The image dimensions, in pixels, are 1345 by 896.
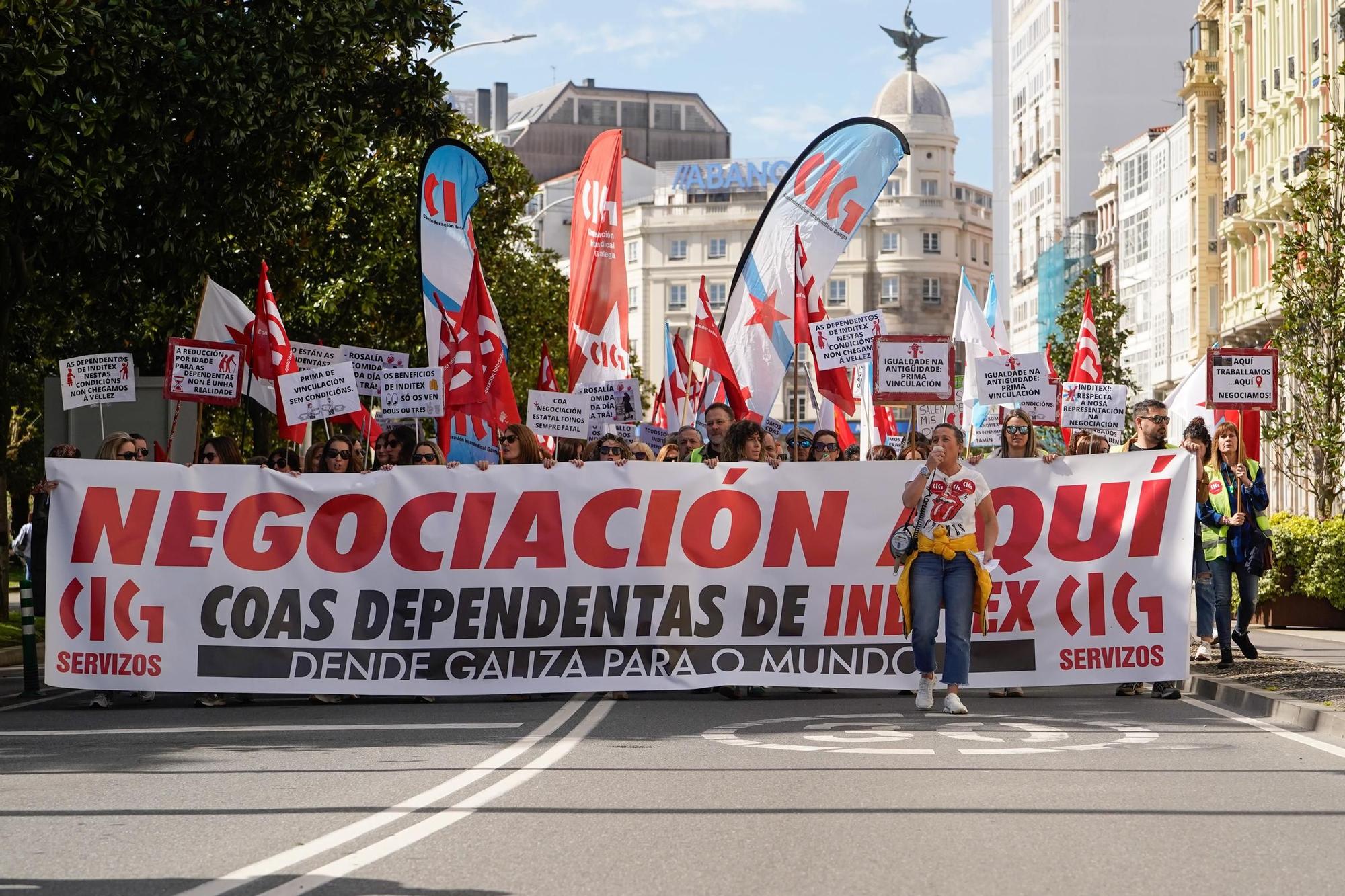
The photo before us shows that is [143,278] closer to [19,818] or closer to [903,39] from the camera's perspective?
[19,818]

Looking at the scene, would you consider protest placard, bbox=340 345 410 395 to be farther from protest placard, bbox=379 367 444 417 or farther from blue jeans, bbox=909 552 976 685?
blue jeans, bbox=909 552 976 685

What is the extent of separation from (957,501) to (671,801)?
4378mm

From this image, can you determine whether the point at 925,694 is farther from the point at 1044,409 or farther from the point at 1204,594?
the point at 1044,409

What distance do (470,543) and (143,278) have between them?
303 inches

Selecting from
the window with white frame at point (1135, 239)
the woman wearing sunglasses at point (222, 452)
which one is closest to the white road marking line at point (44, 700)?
the woman wearing sunglasses at point (222, 452)

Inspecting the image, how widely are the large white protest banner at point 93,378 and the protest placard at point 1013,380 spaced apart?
710 cm

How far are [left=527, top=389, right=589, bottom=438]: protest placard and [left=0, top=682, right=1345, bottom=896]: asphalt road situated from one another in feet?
12.7

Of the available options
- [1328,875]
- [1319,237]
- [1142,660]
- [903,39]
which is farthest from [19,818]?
[903,39]

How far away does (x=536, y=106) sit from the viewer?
151m

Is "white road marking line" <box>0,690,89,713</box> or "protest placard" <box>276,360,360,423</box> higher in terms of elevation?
"protest placard" <box>276,360,360,423</box>

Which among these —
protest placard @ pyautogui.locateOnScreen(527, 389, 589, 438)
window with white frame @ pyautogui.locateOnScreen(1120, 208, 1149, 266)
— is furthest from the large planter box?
window with white frame @ pyautogui.locateOnScreen(1120, 208, 1149, 266)

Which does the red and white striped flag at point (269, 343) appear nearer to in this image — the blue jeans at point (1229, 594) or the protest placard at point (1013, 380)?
the protest placard at point (1013, 380)

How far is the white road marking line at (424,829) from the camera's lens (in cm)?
687

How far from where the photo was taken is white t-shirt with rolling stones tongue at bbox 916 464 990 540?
498 inches
